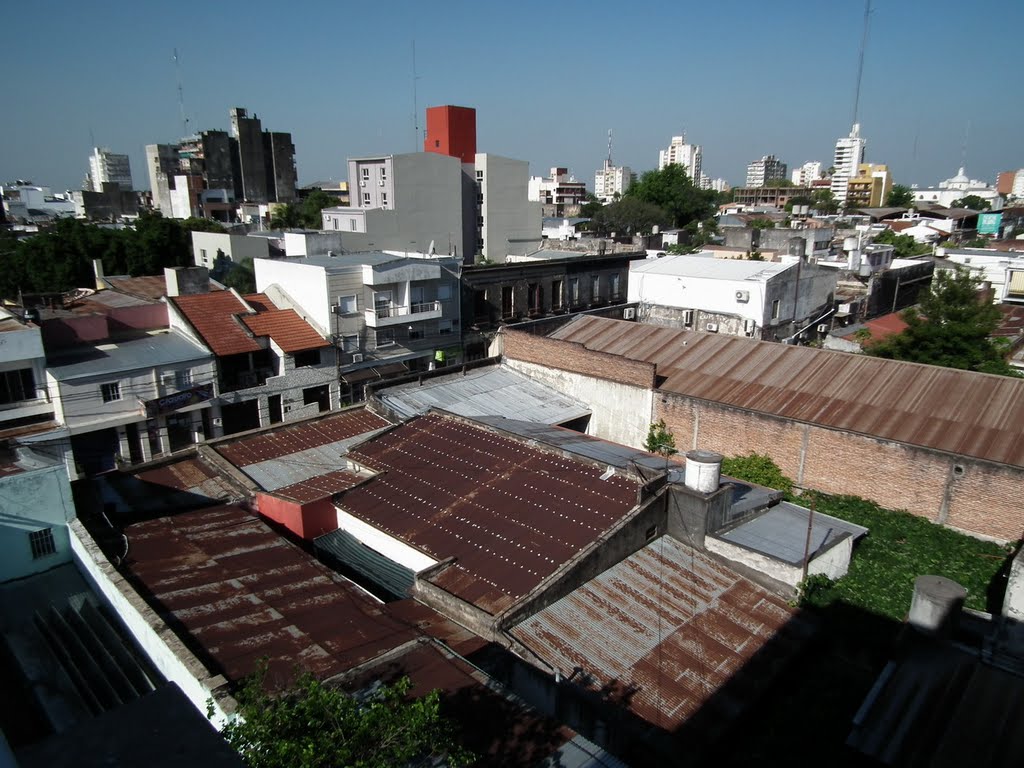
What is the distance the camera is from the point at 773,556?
13.7m

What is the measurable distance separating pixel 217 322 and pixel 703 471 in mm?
25442

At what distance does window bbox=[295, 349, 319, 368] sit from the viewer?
32906mm

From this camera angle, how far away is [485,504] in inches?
579

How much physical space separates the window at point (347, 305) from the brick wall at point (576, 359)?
34.1ft

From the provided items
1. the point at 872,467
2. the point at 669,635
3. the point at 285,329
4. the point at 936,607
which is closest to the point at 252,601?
the point at 669,635

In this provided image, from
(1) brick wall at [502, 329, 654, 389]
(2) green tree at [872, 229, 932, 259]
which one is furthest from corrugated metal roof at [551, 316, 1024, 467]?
(2) green tree at [872, 229, 932, 259]

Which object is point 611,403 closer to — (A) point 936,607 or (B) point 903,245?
(A) point 936,607

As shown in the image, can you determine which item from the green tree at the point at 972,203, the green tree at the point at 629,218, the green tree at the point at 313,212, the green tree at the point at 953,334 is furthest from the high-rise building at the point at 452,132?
the green tree at the point at 972,203

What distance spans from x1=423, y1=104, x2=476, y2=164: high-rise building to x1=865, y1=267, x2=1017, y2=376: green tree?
49728 millimetres

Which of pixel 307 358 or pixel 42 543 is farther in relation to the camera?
pixel 307 358

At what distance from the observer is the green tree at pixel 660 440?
78.2 feet

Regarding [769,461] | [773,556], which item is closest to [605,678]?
[773,556]

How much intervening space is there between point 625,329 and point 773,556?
1654 cm

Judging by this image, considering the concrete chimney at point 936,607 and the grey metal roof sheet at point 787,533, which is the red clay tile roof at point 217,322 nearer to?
the grey metal roof sheet at point 787,533
